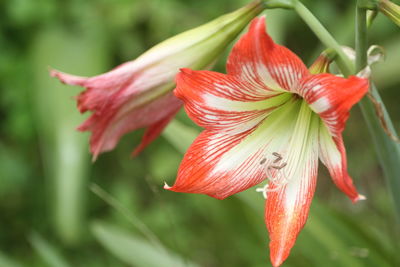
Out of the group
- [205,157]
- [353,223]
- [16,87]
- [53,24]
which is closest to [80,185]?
[16,87]

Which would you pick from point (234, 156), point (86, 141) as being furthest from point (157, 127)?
point (86, 141)

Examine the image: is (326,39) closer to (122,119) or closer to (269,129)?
(269,129)

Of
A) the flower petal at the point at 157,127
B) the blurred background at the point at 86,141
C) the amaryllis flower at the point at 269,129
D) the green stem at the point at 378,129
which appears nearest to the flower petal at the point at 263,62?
the amaryllis flower at the point at 269,129

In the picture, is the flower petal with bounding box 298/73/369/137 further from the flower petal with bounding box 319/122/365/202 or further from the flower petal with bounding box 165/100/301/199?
the flower petal with bounding box 165/100/301/199

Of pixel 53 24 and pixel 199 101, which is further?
pixel 53 24

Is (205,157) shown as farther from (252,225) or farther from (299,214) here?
(252,225)

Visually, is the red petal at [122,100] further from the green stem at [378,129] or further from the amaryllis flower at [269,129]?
the green stem at [378,129]
